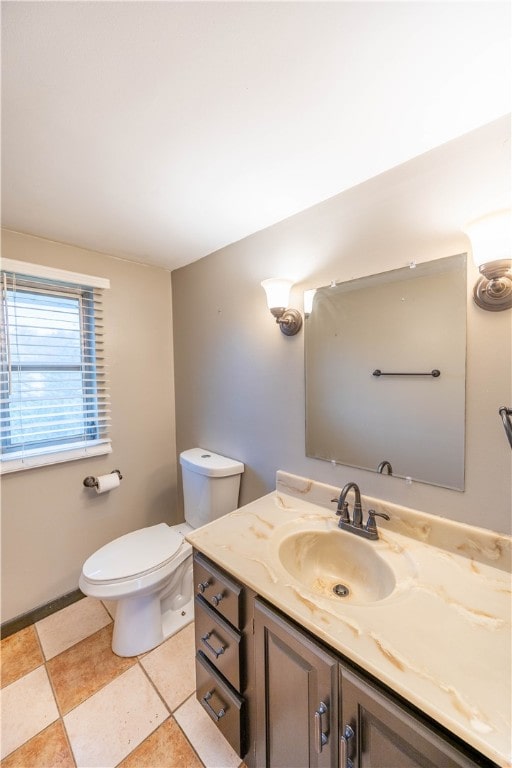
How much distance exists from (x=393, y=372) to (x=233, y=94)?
1003 mm

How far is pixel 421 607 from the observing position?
76cm

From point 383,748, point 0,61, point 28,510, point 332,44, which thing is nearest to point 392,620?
point 383,748

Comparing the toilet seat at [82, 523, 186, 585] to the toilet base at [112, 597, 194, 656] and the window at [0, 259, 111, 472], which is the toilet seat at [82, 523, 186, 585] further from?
the window at [0, 259, 111, 472]

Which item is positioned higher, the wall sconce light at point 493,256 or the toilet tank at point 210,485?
the wall sconce light at point 493,256

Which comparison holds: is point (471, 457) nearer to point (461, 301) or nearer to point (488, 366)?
point (488, 366)

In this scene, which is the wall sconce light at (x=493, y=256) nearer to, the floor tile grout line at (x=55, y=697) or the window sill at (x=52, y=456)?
the window sill at (x=52, y=456)

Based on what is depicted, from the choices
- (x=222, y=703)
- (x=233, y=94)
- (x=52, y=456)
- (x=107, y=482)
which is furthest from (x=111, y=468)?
(x=233, y=94)

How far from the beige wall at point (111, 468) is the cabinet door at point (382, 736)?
1.71m

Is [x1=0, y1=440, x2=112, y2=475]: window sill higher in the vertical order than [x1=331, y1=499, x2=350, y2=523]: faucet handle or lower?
higher

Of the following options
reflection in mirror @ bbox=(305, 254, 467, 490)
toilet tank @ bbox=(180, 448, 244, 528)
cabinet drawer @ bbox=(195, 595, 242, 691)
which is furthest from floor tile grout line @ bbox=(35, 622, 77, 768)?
reflection in mirror @ bbox=(305, 254, 467, 490)

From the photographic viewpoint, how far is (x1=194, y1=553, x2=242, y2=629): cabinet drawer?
37.3 inches

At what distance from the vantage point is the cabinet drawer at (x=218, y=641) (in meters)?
0.97

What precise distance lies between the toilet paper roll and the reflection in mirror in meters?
1.25

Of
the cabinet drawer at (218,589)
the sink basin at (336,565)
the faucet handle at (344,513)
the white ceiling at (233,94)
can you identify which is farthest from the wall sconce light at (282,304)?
the cabinet drawer at (218,589)
